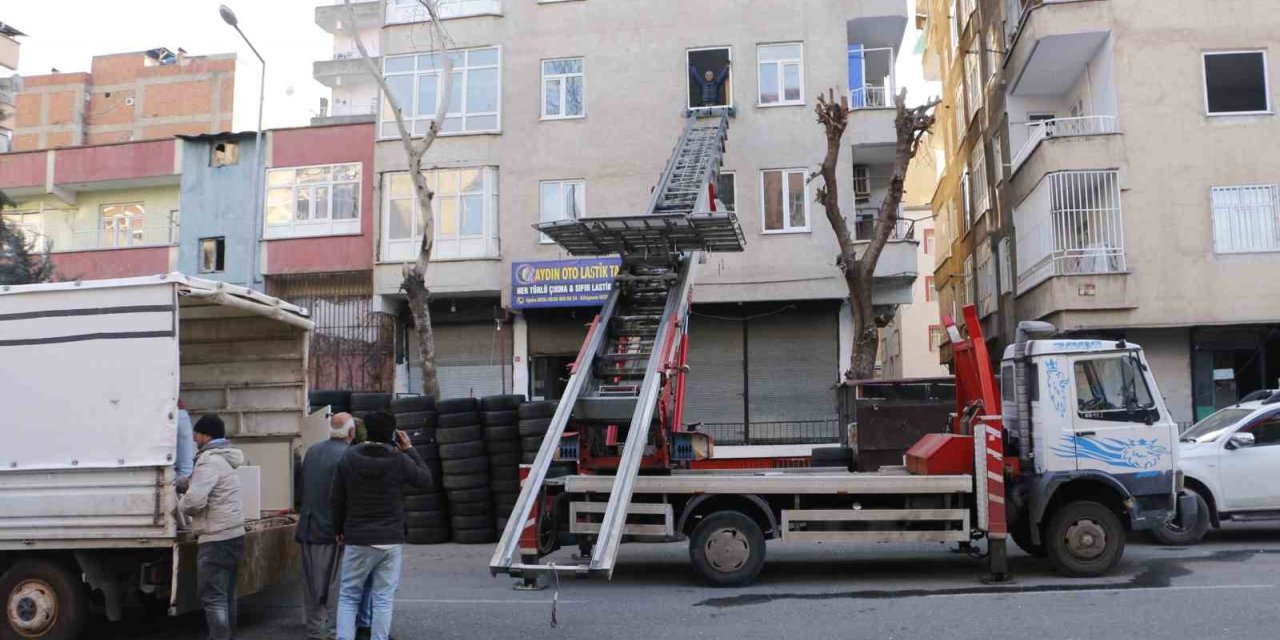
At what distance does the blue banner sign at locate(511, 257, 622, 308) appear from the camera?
21.8 m

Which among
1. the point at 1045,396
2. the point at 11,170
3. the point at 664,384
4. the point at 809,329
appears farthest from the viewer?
the point at 11,170

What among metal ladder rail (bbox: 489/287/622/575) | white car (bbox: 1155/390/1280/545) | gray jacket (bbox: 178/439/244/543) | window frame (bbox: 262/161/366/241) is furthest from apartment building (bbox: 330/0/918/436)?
gray jacket (bbox: 178/439/244/543)

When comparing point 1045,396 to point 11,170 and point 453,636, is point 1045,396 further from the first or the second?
point 11,170

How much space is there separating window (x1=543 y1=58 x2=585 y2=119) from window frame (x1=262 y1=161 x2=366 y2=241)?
5.28 meters

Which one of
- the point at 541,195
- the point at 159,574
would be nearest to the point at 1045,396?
the point at 159,574

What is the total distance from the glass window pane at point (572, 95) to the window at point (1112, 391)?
612 inches

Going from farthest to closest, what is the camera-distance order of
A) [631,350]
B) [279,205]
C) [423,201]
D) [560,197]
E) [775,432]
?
1. [279,205]
2. [560,197]
3. [775,432]
4. [423,201]
5. [631,350]

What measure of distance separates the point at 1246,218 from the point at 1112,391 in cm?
1153

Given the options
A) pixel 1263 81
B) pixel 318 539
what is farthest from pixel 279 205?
pixel 1263 81

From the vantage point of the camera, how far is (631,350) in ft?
39.1

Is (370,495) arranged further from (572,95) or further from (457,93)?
(457,93)

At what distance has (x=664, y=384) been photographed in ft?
35.8

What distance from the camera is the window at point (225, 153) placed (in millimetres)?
26000

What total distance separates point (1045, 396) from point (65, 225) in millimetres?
27432
